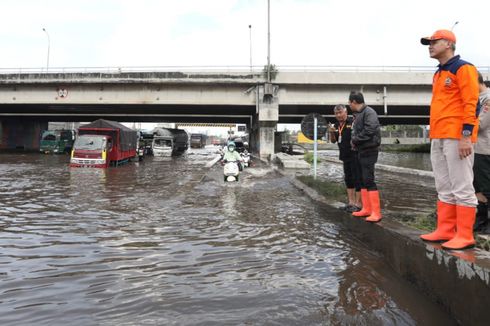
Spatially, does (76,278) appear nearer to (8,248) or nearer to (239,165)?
(8,248)

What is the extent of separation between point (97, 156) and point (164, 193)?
11.2 metres

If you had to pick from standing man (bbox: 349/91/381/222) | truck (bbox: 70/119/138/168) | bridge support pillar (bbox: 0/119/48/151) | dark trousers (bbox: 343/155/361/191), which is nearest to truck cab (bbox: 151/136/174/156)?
truck (bbox: 70/119/138/168)

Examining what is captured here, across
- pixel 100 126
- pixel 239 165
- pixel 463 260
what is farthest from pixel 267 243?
pixel 100 126

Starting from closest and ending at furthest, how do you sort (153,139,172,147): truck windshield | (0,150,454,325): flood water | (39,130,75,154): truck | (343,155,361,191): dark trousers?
(0,150,454,325): flood water < (343,155,361,191): dark trousers < (153,139,172,147): truck windshield < (39,130,75,154): truck

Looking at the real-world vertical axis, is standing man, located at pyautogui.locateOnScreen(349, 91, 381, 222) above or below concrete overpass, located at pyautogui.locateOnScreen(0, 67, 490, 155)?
below

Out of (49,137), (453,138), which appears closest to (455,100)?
(453,138)

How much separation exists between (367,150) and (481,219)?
5.84 feet

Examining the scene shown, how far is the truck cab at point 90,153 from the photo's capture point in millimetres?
21391

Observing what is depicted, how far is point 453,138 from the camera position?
4043 mm

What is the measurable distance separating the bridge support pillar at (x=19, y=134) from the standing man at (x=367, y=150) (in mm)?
48149

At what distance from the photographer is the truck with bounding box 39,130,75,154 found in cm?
3897

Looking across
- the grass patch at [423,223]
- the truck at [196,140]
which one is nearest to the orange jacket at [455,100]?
the grass patch at [423,223]

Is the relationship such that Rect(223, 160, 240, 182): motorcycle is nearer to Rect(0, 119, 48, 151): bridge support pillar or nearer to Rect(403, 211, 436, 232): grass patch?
Rect(403, 211, 436, 232): grass patch

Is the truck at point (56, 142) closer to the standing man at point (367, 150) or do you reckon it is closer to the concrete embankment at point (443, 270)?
the standing man at point (367, 150)
